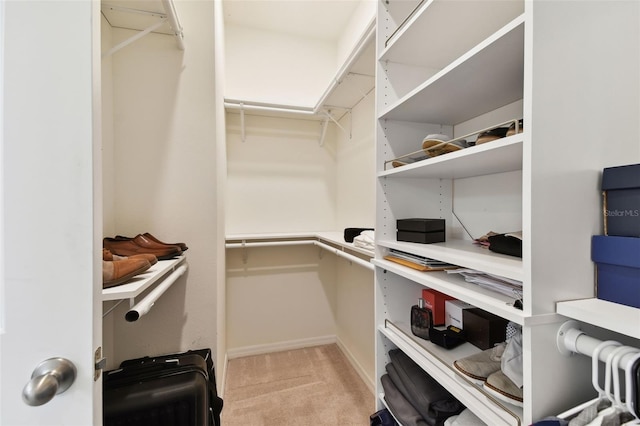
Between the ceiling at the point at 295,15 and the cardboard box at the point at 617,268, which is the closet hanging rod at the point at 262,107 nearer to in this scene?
the ceiling at the point at 295,15

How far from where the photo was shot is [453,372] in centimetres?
75

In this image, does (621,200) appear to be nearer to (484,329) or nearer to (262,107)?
(484,329)

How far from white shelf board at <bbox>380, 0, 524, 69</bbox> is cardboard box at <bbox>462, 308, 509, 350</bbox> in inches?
36.0

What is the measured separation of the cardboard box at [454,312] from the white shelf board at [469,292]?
0.20m

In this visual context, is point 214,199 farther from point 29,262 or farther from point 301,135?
point 301,135

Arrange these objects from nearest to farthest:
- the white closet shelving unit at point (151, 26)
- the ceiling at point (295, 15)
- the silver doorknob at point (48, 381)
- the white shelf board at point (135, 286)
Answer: the silver doorknob at point (48, 381)
the white shelf board at point (135, 286)
the white closet shelving unit at point (151, 26)
the ceiling at point (295, 15)

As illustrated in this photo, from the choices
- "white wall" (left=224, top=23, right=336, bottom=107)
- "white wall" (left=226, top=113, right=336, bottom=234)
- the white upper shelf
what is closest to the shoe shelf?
"white wall" (left=226, top=113, right=336, bottom=234)

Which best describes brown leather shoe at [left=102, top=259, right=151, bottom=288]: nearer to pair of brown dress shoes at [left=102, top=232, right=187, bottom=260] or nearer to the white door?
pair of brown dress shoes at [left=102, top=232, right=187, bottom=260]

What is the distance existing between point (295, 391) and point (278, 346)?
0.57 m

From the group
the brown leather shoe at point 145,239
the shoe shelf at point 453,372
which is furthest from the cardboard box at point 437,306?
the brown leather shoe at point 145,239

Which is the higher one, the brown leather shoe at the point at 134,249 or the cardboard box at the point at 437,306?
the brown leather shoe at the point at 134,249

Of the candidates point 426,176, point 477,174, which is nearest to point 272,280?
point 426,176

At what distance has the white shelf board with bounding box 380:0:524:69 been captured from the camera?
2.47 feet

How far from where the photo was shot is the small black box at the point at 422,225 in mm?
964
